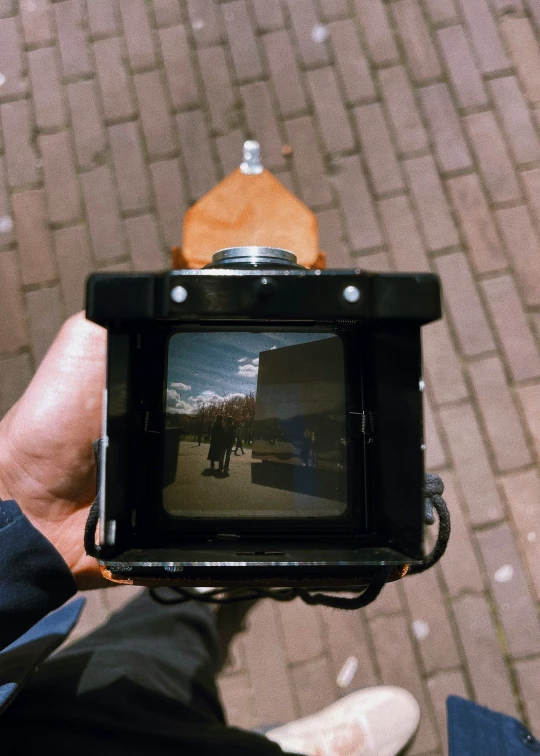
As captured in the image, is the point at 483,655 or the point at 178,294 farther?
the point at 483,655

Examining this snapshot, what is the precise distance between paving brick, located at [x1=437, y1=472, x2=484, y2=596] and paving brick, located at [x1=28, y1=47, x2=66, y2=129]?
6.92ft

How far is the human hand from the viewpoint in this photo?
141 centimetres

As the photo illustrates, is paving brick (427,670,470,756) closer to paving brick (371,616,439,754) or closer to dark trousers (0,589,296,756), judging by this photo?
paving brick (371,616,439,754)

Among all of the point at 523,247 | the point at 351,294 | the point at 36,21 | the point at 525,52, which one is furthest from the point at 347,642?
the point at 36,21

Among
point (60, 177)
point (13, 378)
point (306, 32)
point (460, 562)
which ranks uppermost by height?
Result: point (306, 32)

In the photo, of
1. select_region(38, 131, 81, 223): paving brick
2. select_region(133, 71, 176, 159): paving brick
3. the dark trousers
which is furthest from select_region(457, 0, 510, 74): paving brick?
the dark trousers

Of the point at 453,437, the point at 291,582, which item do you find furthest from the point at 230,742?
the point at 453,437

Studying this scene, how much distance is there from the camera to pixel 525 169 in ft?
7.18

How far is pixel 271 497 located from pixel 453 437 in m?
1.19

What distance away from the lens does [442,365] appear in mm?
2049

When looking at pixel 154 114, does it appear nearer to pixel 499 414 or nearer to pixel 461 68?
pixel 461 68

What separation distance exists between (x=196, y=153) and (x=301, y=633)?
5.87ft

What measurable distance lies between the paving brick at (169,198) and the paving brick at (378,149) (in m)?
0.73

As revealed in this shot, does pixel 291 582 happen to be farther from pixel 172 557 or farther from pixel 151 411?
pixel 151 411
